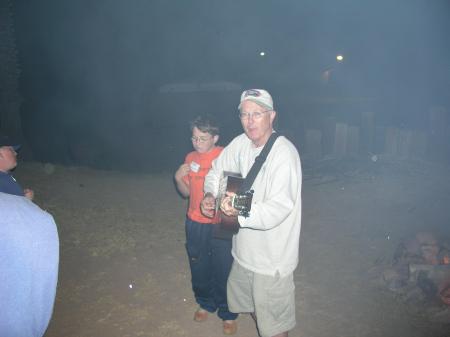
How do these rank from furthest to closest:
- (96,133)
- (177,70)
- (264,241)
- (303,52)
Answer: (303,52) → (177,70) → (96,133) → (264,241)

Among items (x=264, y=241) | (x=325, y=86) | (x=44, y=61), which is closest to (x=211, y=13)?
(x=325, y=86)

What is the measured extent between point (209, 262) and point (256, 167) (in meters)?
1.42

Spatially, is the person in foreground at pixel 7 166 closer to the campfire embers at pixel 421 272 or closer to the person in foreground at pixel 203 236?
the person in foreground at pixel 203 236

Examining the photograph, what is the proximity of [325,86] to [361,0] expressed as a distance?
689 centimetres

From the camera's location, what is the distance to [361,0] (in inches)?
1006

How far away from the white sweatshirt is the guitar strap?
0.03 meters

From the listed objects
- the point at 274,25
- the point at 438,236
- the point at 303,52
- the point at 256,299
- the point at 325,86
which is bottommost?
the point at 438,236

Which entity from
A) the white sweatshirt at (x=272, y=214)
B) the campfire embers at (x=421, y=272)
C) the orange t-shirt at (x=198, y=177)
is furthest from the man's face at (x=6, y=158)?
the campfire embers at (x=421, y=272)

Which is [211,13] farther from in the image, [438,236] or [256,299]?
[256,299]

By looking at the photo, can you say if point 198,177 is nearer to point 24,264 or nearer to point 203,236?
point 203,236

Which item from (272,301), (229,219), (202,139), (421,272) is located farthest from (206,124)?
(421,272)

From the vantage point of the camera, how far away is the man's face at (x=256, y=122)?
2754 mm

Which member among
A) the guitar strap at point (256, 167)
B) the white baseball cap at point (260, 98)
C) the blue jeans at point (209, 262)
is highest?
the white baseball cap at point (260, 98)

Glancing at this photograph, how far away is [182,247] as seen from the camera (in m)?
5.89
